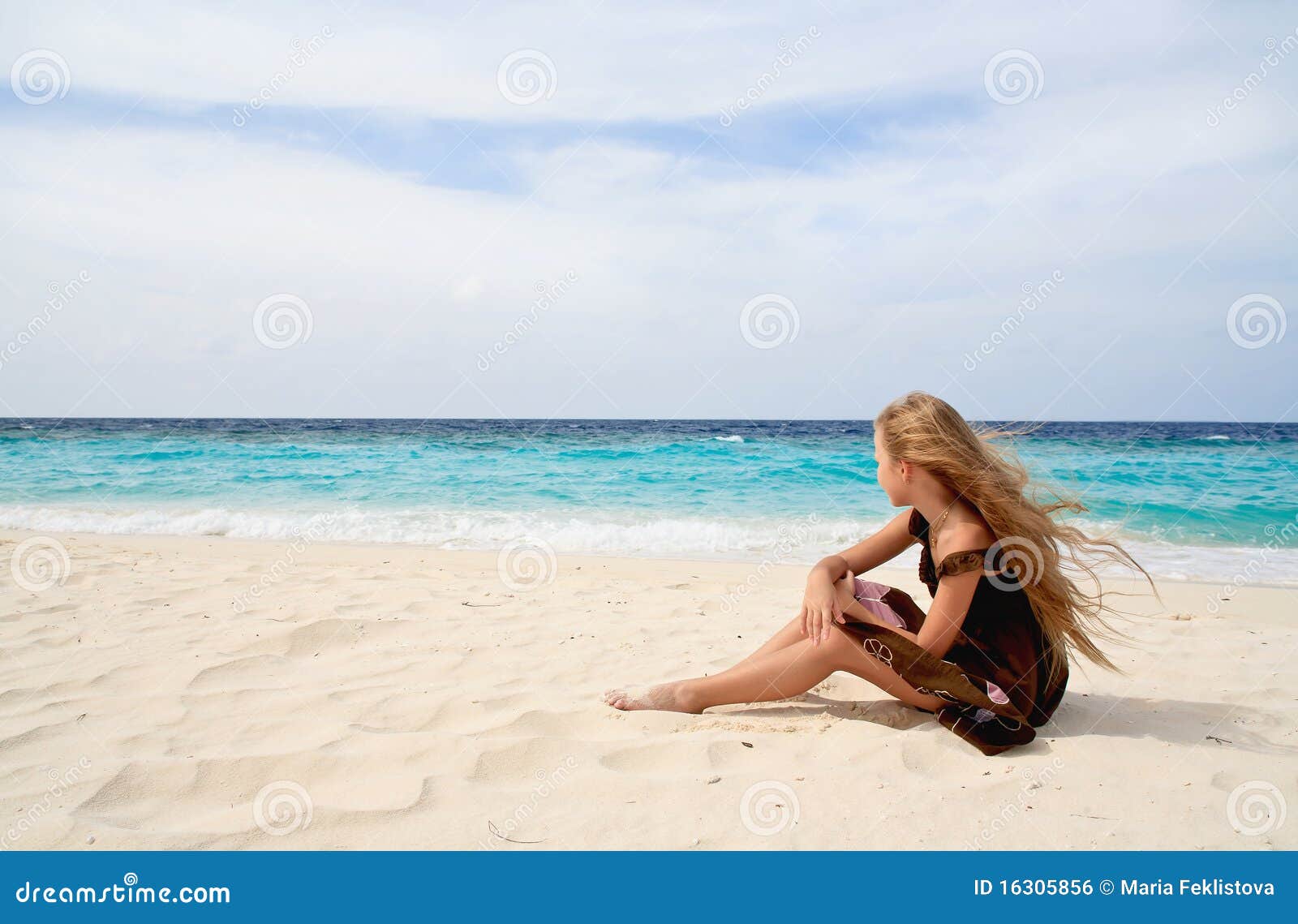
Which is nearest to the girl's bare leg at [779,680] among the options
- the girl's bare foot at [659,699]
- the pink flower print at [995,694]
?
the girl's bare foot at [659,699]

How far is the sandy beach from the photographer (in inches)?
89.6

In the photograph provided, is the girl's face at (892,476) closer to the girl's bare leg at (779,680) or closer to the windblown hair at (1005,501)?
the windblown hair at (1005,501)

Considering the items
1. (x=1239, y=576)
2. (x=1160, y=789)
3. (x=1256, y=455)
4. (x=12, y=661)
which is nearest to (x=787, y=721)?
(x=1160, y=789)

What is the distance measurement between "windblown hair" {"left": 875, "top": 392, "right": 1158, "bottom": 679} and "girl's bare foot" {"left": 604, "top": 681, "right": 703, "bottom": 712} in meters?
1.34

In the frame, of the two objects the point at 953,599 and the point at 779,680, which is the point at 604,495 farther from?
the point at 953,599

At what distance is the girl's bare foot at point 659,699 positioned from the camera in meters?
3.33

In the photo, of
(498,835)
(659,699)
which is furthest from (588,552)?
(498,835)

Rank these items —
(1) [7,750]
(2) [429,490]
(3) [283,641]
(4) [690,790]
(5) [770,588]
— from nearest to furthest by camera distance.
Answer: (4) [690,790]
(1) [7,750]
(3) [283,641]
(5) [770,588]
(2) [429,490]

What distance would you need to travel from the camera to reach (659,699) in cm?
334

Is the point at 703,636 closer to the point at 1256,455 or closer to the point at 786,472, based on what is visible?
the point at 786,472

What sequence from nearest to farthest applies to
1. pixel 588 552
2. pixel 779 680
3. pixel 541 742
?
pixel 541 742 → pixel 779 680 → pixel 588 552

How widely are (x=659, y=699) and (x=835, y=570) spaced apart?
949mm

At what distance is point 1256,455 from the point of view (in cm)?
2184

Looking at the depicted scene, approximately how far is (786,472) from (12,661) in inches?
544
